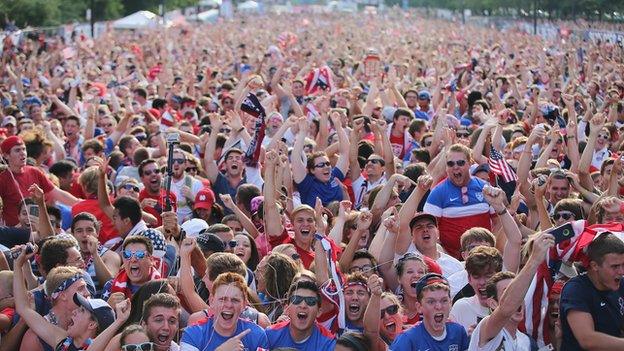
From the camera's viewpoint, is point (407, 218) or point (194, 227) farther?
point (194, 227)

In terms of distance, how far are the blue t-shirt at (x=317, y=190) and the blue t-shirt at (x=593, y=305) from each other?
5.01 m

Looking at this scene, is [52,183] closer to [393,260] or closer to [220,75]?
[393,260]

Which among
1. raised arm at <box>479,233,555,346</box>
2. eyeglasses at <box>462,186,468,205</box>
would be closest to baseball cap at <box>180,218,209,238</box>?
eyeglasses at <box>462,186,468,205</box>

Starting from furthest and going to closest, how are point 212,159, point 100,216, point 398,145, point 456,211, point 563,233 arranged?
point 398,145
point 212,159
point 100,216
point 456,211
point 563,233

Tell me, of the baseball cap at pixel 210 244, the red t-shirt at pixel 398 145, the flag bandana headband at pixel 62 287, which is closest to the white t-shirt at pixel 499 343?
the flag bandana headband at pixel 62 287

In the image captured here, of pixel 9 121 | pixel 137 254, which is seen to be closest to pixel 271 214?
pixel 137 254

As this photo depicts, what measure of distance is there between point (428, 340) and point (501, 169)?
4.55 meters

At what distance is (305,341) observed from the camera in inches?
286

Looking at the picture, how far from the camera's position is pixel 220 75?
27547 millimetres

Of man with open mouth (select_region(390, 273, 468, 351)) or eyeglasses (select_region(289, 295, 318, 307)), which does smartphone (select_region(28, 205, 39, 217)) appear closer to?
eyeglasses (select_region(289, 295, 318, 307))

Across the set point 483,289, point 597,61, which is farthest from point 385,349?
point 597,61

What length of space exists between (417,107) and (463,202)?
8267mm

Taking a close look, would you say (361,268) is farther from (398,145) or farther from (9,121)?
(9,121)

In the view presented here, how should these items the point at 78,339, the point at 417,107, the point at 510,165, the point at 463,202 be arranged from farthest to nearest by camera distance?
the point at 417,107
the point at 510,165
the point at 463,202
the point at 78,339
